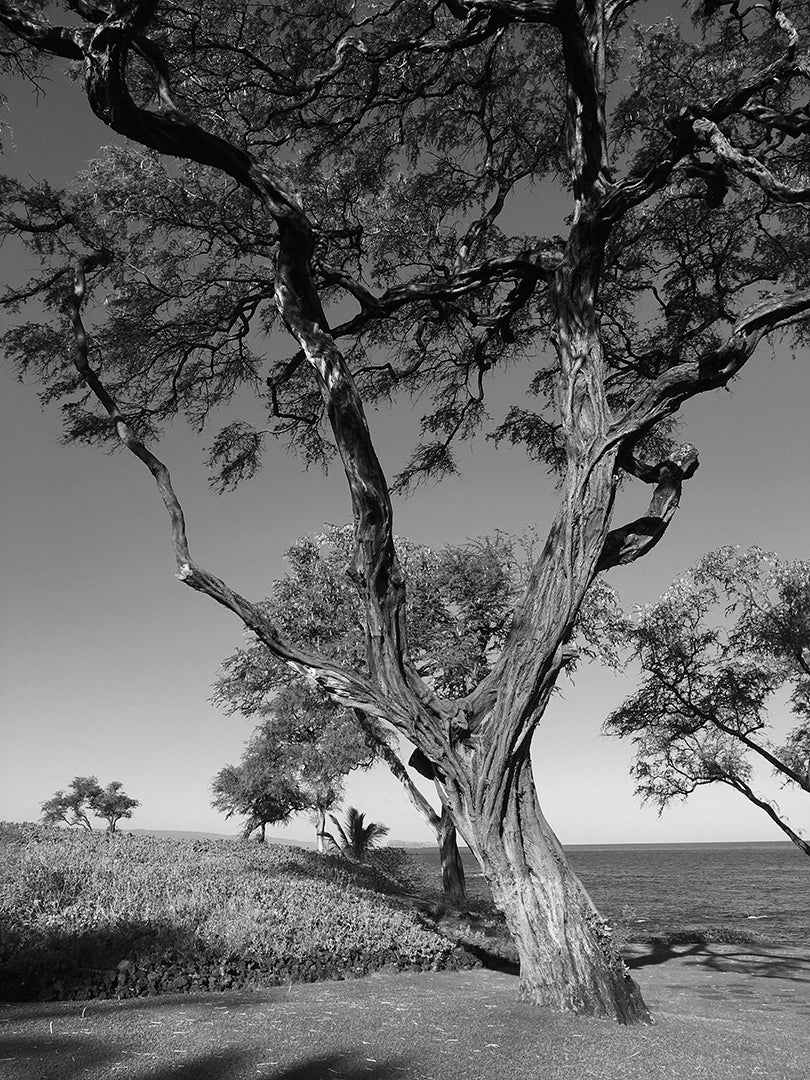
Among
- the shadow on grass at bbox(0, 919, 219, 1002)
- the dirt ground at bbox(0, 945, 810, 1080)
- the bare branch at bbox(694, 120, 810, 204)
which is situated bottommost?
the dirt ground at bbox(0, 945, 810, 1080)

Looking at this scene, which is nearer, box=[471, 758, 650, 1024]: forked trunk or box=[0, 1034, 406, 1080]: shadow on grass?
box=[0, 1034, 406, 1080]: shadow on grass

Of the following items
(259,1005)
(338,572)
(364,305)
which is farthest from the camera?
(338,572)

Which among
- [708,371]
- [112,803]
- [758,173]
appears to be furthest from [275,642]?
[112,803]

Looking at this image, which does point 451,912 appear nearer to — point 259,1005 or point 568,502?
point 259,1005

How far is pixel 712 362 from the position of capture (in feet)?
25.4

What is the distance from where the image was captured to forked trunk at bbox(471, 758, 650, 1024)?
256 inches

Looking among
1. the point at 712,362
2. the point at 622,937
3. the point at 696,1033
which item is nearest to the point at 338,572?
the point at 622,937

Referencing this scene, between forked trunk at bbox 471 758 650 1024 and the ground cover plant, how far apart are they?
3.48 m

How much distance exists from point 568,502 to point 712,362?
2081 millimetres

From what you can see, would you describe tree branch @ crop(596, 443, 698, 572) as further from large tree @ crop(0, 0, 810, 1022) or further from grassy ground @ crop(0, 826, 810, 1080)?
grassy ground @ crop(0, 826, 810, 1080)

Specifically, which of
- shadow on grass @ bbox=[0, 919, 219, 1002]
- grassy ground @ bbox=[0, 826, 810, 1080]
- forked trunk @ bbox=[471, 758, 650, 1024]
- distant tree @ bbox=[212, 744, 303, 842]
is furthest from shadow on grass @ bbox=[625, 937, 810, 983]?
distant tree @ bbox=[212, 744, 303, 842]

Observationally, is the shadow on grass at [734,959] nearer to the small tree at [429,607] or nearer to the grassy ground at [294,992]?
the grassy ground at [294,992]

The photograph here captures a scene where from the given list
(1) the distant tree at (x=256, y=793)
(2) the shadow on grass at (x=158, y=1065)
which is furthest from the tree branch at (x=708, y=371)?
(1) the distant tree at (x=256, y=793)

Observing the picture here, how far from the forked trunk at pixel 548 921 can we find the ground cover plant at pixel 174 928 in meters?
3.48
